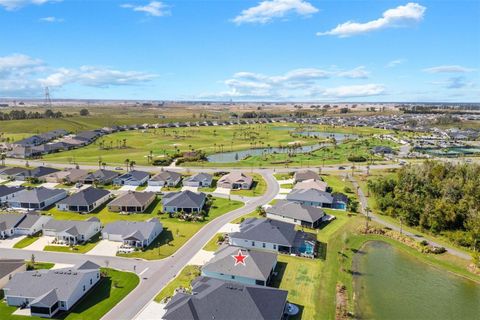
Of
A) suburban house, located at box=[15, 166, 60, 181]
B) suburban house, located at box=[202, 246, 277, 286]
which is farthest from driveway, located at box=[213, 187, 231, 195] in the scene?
suburban house, located at box=[15, 166, 60, 181]

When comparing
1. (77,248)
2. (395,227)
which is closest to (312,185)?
(395,227)

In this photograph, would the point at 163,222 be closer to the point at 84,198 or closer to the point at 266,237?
the point at 84,198

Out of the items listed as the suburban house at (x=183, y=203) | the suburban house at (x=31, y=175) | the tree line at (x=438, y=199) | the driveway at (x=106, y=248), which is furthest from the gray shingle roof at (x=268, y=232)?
the suburban house at (x=31, y=175)

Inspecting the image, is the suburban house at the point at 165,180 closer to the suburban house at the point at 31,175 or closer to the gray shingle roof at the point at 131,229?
the gray shingle roof at the point at 131,229

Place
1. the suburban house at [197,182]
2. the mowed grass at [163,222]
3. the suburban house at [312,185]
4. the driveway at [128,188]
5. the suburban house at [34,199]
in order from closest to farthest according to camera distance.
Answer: the mowed grass at [163,222] → the suburban house at [34,199] → the suburban house at [312,185] → the driveway at [128,188] → the suburban house at [197,182]

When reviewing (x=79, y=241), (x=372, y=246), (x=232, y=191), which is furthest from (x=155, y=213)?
(x=372, y=246)

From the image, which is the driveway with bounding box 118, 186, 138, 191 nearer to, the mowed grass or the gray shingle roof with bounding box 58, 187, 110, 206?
the gray shingle roof with bounding box 58, 187, 110, 206
